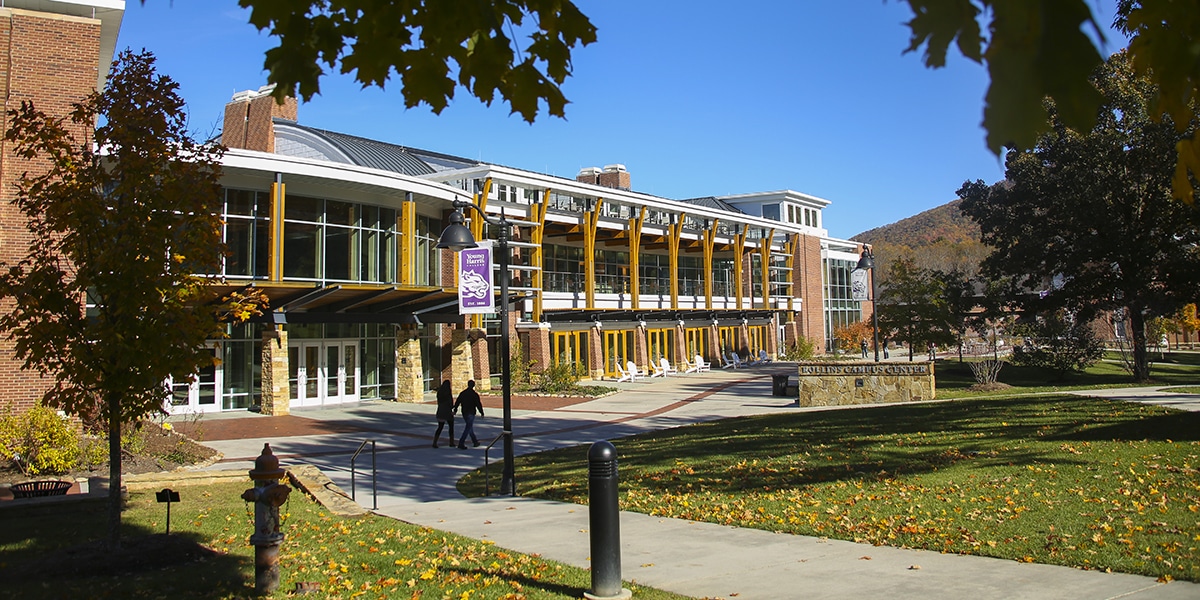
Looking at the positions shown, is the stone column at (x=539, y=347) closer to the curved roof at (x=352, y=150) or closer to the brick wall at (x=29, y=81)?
the curved roof at (x=352, y=150)

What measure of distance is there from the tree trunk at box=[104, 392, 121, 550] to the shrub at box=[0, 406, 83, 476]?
6.37 m

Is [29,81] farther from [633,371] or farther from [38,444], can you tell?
[633,371]

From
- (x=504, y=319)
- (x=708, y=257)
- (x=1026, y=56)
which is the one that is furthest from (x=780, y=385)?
(x=1026, y=56)

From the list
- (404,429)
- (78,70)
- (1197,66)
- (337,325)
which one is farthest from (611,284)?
(1197,66)

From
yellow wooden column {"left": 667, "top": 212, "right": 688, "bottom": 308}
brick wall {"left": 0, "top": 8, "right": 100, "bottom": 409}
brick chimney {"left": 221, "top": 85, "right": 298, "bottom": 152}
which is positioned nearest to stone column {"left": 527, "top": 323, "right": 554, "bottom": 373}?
yellow wooden column {"left": 667, "top": 212, "right": 688, "bottom": 308}

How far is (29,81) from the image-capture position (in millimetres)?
17953

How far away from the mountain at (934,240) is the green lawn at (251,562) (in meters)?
70.4

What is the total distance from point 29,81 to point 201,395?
39.8 feet

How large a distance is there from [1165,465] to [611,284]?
35863 mm

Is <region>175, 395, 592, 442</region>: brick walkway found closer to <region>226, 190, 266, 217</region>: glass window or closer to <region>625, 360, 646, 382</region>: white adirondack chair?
<region>226, 190, 266, 217</region>: glass window

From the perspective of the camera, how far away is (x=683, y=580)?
23.1 feet

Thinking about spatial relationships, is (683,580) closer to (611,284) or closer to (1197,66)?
(1197,66)

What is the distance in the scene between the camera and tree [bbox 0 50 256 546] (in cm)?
853

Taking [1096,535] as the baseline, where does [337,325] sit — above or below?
above
